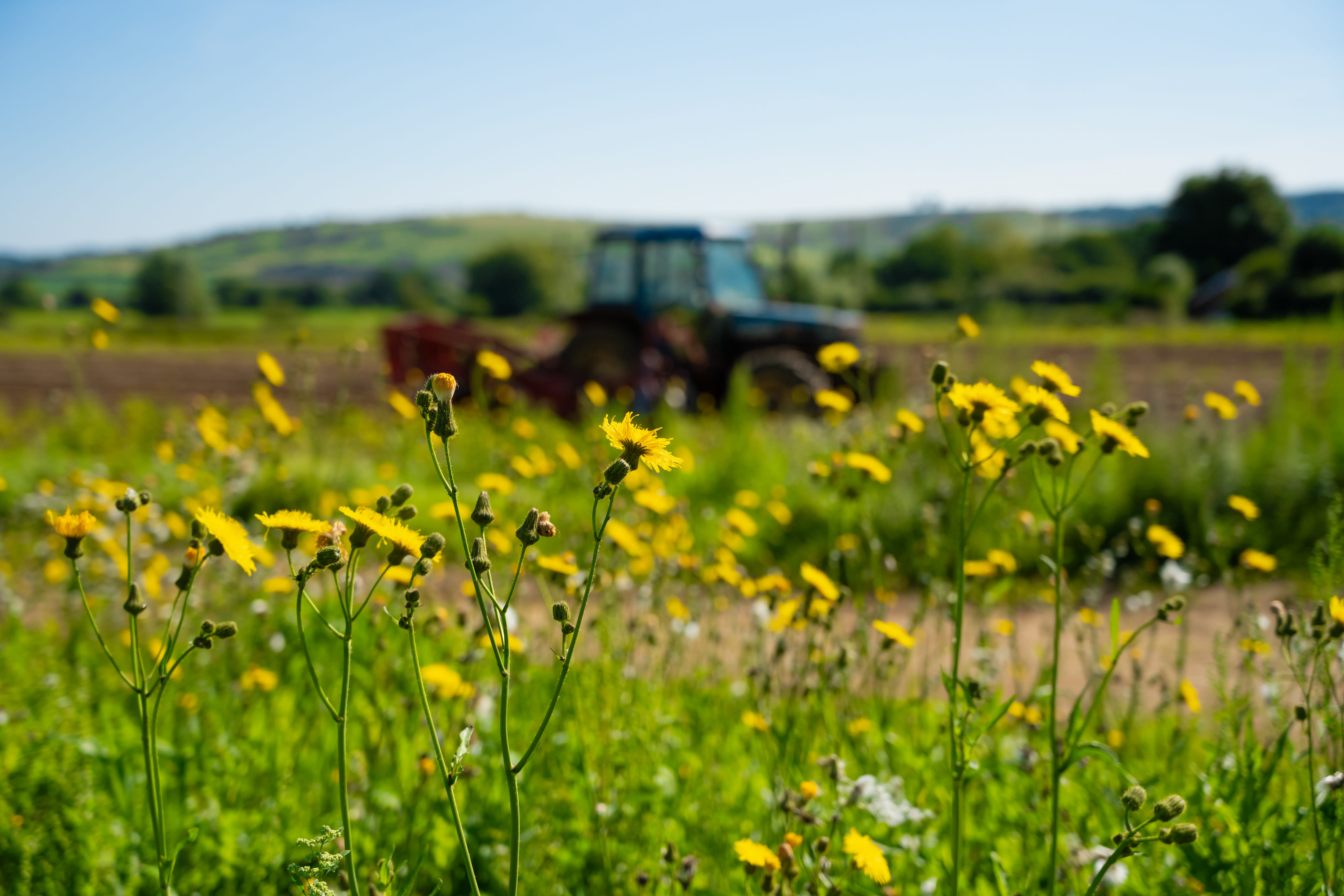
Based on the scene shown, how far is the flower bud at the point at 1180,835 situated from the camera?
3.60 feet

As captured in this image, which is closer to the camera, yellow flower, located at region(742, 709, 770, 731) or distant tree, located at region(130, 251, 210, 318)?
yellow flower, located at region(742, 709, 770, 731)

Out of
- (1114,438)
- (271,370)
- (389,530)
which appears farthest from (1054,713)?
(271,370)

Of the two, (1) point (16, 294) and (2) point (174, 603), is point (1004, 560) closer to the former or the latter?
(2) point (174, 603)

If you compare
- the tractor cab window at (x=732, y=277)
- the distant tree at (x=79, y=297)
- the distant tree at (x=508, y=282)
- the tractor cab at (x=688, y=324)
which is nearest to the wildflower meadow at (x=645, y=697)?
the distant tree at (x=79, y=297)

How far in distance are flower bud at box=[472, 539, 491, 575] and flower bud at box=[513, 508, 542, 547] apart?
0.05 metres

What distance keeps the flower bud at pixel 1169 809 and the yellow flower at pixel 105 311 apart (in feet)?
12.4

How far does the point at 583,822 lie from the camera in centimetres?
195

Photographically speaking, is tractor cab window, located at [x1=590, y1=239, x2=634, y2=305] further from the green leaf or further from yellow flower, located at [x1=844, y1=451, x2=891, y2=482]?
the green leaf

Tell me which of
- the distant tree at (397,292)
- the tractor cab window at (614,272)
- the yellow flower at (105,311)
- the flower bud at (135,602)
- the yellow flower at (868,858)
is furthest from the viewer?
the distant tree at (397,292)

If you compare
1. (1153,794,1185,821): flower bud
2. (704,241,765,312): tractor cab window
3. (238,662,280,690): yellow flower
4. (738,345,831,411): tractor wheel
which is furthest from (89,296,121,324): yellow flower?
(704,241,765,312): tractor cab window

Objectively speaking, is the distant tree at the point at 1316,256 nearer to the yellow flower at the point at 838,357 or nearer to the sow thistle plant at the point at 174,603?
the yellow flower at the point at 838,357

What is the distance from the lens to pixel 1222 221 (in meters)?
53.6

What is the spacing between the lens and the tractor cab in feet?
28.7

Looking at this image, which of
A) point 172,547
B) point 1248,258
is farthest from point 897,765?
point 1248,258
